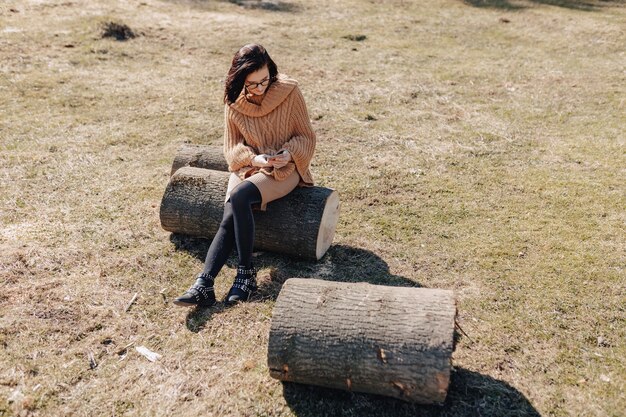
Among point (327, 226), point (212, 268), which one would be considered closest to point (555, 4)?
point (327, 226)

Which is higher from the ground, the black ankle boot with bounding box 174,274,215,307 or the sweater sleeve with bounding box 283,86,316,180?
the sweater sleeve with bounding box 283,86,316,180

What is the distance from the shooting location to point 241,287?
4.70m

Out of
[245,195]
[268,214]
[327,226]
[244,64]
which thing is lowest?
[327,226]

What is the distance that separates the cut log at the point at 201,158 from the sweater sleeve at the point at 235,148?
0.76m

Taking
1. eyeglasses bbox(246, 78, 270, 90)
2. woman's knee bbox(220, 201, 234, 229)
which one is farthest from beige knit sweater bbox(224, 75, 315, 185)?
woman's knee bbox(220, 201, 234, 229)

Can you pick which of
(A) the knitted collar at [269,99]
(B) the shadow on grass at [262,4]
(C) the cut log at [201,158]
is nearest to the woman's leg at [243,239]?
(A) the knitted collar at [269,99]

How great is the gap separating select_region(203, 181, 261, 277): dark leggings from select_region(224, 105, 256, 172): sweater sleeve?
1.10 ft

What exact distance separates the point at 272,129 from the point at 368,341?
7.28 ft

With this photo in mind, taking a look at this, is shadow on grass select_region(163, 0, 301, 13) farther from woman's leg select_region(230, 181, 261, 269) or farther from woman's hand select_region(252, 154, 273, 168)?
woman's leg select_region(230, 181, 261, 269)

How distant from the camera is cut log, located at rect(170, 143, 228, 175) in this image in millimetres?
6004

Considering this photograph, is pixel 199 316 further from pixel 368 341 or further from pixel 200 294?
pixel 368 341

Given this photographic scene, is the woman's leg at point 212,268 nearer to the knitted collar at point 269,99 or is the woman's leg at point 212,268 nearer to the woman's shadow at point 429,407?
the woman's shadow at point 429,407

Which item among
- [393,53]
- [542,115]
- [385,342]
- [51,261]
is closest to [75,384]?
[51,261]

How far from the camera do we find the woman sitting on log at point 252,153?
4691 millimetres
